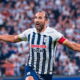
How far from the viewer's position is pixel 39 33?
7598 mm

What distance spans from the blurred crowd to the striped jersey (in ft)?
17.6

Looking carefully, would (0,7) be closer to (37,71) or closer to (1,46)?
(1,46)

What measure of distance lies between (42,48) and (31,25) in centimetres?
839

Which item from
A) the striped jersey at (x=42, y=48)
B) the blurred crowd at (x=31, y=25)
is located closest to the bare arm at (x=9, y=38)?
the striped jersey at (x=42, y=48)

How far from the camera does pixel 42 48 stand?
756 centimetres

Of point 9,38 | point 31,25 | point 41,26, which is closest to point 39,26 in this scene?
point 41,26

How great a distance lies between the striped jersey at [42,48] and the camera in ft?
24.8

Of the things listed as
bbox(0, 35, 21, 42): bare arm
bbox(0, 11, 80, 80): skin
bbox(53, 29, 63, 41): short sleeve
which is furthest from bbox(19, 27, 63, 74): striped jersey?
bbox(0, 35, 21, 42): bare arm

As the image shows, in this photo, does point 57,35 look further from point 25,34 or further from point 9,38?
point 9,38

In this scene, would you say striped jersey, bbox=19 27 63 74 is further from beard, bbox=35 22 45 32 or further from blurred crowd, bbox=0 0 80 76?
blurred crowd, bbox=0 0 80 76

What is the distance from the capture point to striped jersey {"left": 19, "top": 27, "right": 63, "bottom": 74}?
7.56m

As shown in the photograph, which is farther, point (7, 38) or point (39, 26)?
point (7, 38)

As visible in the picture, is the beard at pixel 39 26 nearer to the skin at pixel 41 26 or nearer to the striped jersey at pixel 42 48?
the skin at pixel 41 26

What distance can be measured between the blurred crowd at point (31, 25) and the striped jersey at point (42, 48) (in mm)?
5372
